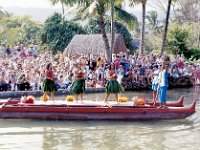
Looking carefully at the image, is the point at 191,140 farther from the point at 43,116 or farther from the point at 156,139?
the point at 43,116

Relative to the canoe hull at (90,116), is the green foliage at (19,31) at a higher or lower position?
higher

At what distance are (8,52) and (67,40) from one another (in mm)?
10786

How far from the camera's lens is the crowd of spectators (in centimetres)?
2061

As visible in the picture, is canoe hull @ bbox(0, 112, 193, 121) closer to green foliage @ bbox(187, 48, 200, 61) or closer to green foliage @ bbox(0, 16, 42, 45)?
green foliage @ bbox(187, 48, 200, 61)

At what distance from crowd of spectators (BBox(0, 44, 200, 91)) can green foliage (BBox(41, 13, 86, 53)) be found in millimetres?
9441

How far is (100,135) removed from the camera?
13.5 metres

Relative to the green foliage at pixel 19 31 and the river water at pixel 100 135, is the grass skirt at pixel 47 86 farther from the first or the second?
the green foliage at pixel 19 31

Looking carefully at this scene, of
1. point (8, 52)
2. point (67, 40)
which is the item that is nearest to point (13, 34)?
point (67, 40)

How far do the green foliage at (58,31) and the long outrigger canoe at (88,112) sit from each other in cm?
2146

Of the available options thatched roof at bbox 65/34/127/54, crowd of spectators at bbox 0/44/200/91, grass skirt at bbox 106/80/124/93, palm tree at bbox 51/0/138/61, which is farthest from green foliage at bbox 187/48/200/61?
grass skirt at bbox 106/80/124/93

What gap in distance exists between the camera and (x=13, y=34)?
1688 inches

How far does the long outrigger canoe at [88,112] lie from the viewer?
14984 millimetres

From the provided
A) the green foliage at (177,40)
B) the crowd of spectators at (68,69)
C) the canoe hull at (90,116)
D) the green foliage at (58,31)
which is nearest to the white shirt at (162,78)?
the canoe hull at (90,116)

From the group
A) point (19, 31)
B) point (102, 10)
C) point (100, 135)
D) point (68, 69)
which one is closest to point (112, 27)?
point (102, 10)
